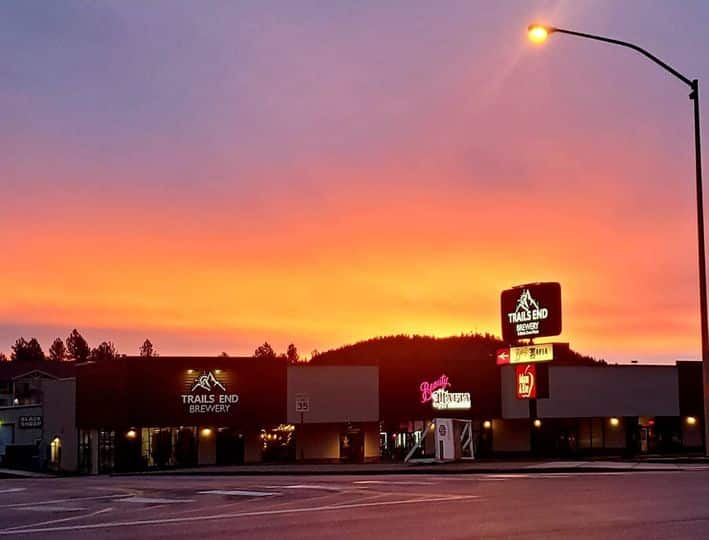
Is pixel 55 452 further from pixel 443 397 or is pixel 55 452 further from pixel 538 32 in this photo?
pixel 538 32

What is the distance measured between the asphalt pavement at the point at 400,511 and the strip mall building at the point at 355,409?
3242cm

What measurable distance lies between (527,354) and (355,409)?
50.2 ft

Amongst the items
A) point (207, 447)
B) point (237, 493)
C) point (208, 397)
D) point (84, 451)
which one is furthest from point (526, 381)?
point (84, 451)

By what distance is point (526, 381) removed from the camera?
4797 centimetres

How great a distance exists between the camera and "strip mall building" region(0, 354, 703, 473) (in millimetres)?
59156

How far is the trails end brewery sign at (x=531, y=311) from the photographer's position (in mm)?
47688

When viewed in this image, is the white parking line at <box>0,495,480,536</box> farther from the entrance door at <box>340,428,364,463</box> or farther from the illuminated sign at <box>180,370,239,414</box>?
the entrance door at <box>340,428,364,463</box>

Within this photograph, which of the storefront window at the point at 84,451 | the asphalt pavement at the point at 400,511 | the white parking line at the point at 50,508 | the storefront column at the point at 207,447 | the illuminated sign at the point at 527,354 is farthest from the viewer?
the storefront window at the point at 84,451

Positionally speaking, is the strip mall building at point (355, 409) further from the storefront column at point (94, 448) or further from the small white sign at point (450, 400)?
the storefront column at point (94, 448)

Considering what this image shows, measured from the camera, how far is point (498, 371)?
60906 millimetres

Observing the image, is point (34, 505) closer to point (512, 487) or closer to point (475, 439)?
point (512, 487)

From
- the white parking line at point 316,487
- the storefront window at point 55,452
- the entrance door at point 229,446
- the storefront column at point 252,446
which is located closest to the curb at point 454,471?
the white parking line at point 316,487

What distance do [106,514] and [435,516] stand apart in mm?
6717

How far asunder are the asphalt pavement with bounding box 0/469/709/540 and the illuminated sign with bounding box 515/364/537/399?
20573 mm
